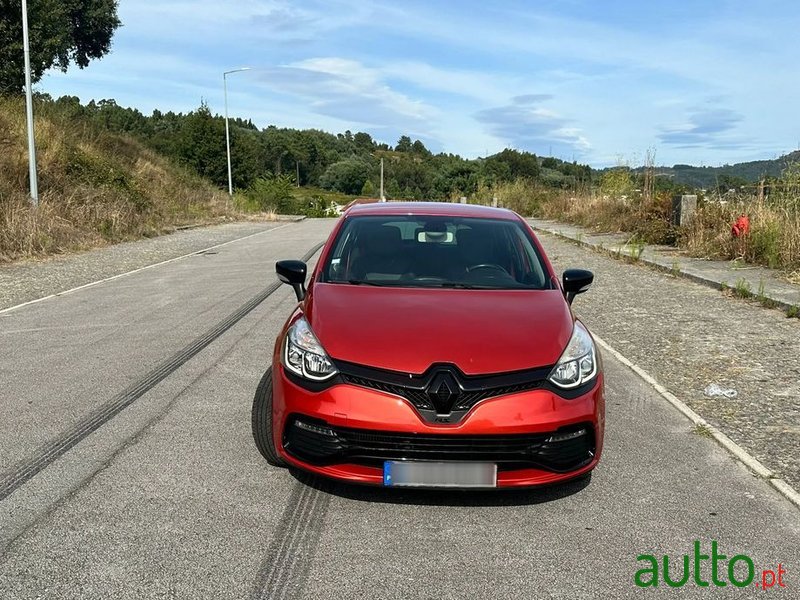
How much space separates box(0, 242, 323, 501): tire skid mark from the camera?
3.90 m

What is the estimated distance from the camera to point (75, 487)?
3.76m

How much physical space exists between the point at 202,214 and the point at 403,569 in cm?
3260

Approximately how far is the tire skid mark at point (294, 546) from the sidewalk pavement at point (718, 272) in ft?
23.6

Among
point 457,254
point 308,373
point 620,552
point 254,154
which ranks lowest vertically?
point 620,552

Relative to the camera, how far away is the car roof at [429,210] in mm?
5387

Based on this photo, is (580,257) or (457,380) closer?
(457,380)

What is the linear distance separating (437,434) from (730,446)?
7.28 ft

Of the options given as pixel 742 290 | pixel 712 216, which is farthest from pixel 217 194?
pixel 742 290

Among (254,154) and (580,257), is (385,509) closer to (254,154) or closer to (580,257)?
(580,257)

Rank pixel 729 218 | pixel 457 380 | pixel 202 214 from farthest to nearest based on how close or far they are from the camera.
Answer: pixel 202 214 < pixel 729 218 < pixel 457 380

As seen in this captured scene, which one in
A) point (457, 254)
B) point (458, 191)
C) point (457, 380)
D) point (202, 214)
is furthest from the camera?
point (458, 191)

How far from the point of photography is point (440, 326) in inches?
151

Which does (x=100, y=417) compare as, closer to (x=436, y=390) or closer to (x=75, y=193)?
(x=436, y=390)

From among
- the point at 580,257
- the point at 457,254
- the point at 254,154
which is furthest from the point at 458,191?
the point at 457,254
